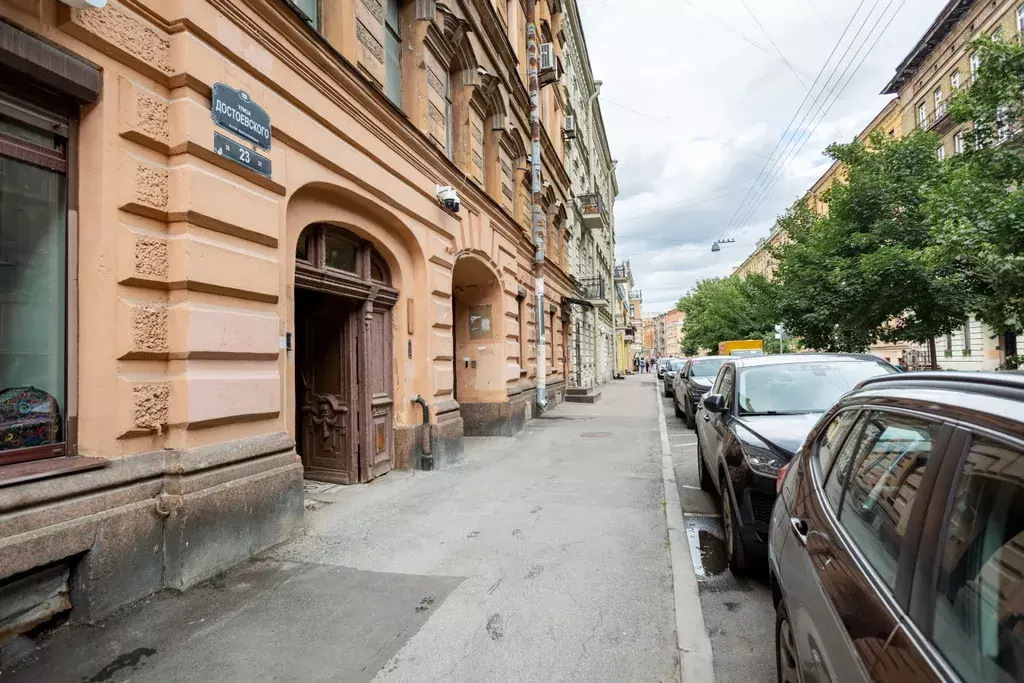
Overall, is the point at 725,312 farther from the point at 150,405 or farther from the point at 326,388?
the point at 150,405

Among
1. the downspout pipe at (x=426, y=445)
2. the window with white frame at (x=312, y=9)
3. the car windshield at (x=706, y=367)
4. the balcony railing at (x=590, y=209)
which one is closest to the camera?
the window with white frame at (x=312, y=9)

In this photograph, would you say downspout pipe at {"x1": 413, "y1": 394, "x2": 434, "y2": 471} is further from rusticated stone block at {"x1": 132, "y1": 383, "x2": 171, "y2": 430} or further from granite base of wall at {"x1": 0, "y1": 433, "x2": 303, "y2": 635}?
rusticated stone block at {"x1": 132, "y1": 383, "x2": 171, "y2": 430}

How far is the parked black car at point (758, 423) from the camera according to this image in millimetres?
3912

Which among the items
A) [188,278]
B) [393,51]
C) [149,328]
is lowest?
[149,328]

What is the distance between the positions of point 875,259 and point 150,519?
16667 mm

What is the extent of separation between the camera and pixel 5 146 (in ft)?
10.7

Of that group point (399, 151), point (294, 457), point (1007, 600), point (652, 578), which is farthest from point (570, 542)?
point (399, 151)

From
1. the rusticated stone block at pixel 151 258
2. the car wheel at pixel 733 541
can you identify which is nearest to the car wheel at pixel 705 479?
the car wheel at pixel 733 541

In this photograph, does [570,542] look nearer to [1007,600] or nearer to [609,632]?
[609,632]

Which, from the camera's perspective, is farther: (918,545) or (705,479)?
(705,479)

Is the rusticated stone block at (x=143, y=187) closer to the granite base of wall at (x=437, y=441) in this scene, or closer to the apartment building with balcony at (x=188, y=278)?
the apartment building with balcony at (x=188, y=278)

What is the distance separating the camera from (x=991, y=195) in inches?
366

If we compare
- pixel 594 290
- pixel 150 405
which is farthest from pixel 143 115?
pixel 594 290

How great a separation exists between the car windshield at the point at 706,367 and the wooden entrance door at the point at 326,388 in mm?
9699
